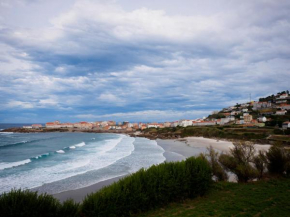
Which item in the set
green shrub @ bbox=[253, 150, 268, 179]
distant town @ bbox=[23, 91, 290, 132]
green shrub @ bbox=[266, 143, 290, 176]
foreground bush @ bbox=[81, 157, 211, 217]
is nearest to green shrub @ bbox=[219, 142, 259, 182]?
green shrub @ bbox=[253, 150, 268, 179]

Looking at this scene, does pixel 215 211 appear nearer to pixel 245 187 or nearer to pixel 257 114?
pixel 245 187

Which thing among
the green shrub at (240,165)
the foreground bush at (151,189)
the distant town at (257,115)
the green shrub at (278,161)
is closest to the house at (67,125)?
the distant town at (257,115)

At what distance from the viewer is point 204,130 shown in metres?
70.8

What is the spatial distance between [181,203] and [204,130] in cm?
6313

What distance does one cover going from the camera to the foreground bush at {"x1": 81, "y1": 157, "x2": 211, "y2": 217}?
8.02m

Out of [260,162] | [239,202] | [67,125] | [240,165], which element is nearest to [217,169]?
[240,165]

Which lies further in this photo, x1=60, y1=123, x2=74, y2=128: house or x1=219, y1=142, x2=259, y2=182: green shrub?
x1=60, y1=123, x2=74, y2=128: house

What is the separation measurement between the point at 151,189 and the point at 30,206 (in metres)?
4.79

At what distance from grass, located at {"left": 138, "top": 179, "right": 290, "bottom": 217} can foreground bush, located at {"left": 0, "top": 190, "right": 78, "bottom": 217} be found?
128 inches

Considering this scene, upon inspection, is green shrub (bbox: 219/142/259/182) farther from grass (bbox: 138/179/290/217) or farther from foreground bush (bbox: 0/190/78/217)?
foreground bush (bbox: 0/190/78/217)

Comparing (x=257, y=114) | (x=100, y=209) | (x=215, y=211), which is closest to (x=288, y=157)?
(x=215, y=211)

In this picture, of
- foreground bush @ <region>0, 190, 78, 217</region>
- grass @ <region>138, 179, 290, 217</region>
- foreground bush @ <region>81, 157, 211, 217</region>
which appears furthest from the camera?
grass @ <region>138, 179, 290, 217</region>

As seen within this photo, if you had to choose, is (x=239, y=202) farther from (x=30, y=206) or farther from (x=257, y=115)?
(x=257, y=115)

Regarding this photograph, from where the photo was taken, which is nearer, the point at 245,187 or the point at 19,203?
the point at 19,203
